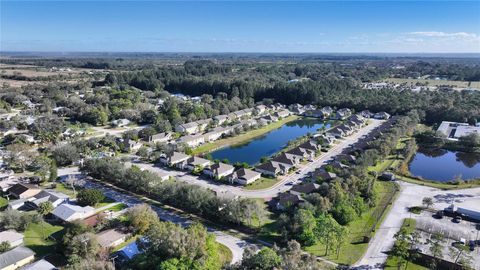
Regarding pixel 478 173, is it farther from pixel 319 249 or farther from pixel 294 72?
pixel 294 72

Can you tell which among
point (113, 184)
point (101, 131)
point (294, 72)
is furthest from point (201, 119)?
point (294, 72)

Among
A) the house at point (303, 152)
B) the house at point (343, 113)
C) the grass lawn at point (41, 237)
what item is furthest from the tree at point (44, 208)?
the house at point (343, 113)

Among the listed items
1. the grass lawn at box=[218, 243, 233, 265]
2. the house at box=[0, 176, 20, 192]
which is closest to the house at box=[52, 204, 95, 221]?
the house at box=[0, 176, 20, 192]

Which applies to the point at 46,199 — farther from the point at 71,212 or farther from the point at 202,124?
the point at 202,124

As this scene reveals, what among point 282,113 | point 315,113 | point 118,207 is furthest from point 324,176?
point 315,113

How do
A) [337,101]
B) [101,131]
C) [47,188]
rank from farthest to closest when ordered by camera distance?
[337,101], [101,131], [47,188]

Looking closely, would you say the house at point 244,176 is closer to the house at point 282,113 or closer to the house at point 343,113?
the house at point 282,113
